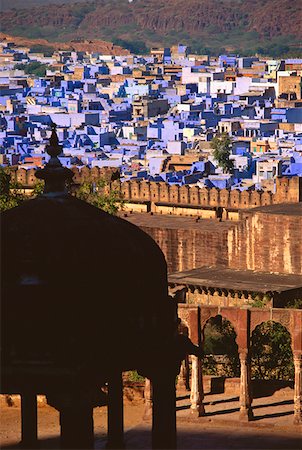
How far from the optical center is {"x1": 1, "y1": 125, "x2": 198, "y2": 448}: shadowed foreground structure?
20.8ft

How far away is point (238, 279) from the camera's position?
75.2ft

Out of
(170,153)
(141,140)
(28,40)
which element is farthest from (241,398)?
(28,40)

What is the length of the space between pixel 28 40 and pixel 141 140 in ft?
318

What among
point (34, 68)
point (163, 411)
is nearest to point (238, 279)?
point (163, 411)

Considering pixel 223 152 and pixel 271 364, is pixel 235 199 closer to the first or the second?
pixel 271 364

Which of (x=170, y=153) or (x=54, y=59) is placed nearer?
(x=170, y=153)

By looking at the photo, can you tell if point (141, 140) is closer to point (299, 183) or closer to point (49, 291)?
point (299, 183)

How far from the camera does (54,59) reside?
5399 inches

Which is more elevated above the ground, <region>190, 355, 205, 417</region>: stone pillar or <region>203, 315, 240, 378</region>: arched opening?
<region>190, 355, 205, 417</region>: stone pillar

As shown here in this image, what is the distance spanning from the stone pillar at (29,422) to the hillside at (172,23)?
141m

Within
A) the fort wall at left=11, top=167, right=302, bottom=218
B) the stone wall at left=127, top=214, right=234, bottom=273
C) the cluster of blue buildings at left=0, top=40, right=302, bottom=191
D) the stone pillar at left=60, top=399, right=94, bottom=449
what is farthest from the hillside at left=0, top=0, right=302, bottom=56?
the stone pillar at left=60, top=399, right=94, bottom=449

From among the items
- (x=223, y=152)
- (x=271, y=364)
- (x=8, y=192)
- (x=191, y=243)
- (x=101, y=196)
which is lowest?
(x=223, y=152)

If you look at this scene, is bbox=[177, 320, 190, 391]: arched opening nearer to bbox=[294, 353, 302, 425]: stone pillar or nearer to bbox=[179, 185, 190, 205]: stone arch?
bbox=[294, 353, 302, 425]: stone pillar

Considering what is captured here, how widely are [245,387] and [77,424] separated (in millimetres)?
8987
